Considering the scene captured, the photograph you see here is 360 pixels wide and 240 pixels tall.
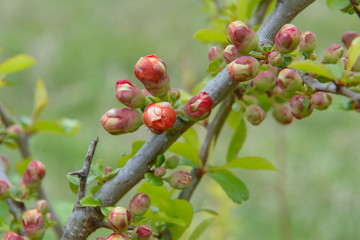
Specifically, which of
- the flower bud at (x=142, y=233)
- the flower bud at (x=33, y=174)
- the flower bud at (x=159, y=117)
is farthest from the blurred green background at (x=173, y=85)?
the flower bud at (x=159, y=117)

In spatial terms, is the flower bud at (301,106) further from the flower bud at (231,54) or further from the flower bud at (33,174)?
the flower bud at (33,174)

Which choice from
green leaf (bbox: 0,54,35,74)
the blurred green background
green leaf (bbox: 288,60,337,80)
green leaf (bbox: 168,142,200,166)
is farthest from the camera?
the blurred green background

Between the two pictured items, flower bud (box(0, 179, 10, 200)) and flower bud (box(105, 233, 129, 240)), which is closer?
flower bud (box(105, 233, 129, 240))

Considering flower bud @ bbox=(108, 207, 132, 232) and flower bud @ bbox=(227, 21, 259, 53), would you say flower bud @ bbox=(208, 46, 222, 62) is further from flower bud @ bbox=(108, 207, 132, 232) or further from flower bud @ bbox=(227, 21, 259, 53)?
flower bud @ bbox=(108, 207, 132, 232)

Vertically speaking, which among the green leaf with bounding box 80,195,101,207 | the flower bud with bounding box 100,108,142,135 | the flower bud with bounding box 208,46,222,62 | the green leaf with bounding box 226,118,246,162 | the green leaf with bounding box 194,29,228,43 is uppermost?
the green leaf with bounding box 194,29,228,43

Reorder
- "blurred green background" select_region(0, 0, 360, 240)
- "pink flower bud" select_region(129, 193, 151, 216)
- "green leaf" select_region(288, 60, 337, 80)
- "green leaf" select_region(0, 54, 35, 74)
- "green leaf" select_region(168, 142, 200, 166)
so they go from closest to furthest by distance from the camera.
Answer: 1. "green leaf" select_region(288, 60, 337, 80)
2. "pink flower bud" select_region(129, 193, 151, 216)
3. "green leaf" select_region(168, 142, 200, 166)
4. "green leaf" select_region(0, 54, 35, 74)
5. "blurred green background" select_region(0, 0, 360, 240)

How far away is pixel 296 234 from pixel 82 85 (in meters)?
2.30

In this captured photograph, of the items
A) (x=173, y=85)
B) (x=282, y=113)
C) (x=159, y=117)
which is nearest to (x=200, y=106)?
(x=159, y=117)

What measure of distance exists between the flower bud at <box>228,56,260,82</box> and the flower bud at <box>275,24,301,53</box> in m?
0.04

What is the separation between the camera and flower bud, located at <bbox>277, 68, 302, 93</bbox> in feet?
1.82

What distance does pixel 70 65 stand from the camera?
13.6 ft

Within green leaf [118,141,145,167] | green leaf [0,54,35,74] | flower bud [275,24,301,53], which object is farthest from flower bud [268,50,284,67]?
green leaf [0,54,35,74]

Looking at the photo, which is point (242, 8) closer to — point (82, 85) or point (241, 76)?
point (241, 76)

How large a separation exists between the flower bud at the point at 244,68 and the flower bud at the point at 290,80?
4cm
